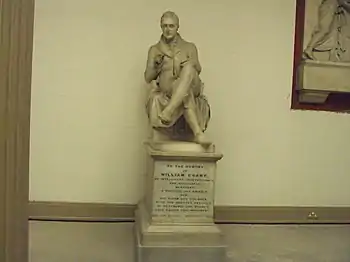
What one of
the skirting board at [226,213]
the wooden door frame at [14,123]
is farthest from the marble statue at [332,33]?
the wooden door frame at [14,123]

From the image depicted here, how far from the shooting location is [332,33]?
14.6 feet

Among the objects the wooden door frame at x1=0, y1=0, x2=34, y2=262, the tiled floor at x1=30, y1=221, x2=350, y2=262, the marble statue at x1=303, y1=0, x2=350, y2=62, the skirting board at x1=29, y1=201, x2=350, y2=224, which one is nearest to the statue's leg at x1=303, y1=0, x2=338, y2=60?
the marble statue at x1=303, y1=0, x2=350, y2=62

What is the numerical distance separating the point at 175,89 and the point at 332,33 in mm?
1881

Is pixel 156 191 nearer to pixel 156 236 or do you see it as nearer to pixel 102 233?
pixel 156 236

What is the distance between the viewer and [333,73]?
4391 mm

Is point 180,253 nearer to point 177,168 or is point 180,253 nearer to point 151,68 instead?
point 177,168

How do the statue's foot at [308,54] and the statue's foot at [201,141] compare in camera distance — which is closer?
the statue's foot at [201,141]

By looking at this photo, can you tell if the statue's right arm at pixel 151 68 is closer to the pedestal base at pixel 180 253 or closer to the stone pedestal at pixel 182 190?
the stone pedestal at pixel 182 190

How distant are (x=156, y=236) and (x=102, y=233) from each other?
2.88 feet

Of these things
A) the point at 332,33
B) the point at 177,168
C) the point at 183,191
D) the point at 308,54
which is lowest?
the point at 183,191

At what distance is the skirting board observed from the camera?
407 cm

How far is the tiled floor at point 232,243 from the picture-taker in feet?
10.6

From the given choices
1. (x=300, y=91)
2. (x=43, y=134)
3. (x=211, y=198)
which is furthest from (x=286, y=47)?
(x=43, y=134)

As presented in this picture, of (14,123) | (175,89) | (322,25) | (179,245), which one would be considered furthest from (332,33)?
(14,123)
